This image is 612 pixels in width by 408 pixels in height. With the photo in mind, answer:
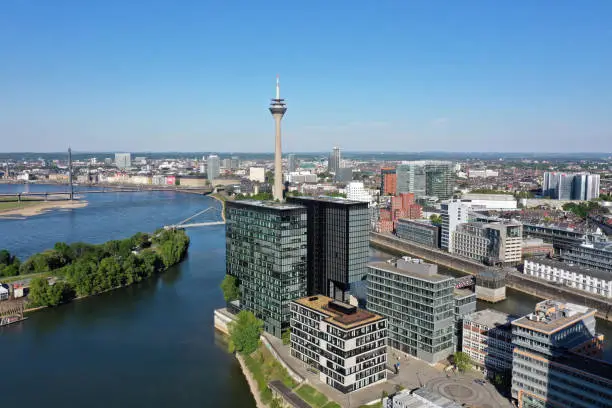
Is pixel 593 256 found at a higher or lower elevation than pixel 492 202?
lower

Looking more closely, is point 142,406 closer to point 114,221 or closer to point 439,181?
point 114,221

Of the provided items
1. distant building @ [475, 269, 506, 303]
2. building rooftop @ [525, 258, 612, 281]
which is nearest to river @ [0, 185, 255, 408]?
distant building @ [475, 269, 506, 303]

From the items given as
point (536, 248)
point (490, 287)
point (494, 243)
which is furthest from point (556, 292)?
point (536, 248)

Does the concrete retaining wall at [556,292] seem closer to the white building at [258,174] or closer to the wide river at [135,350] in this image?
the wide river at [135,350]

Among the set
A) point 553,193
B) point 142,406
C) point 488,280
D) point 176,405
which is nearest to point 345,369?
point 176,405

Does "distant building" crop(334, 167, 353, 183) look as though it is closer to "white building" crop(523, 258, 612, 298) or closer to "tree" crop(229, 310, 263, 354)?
"white building" crop(523, 258, 612, 298)

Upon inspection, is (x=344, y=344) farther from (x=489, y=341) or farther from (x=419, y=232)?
(x=419, y=232)
